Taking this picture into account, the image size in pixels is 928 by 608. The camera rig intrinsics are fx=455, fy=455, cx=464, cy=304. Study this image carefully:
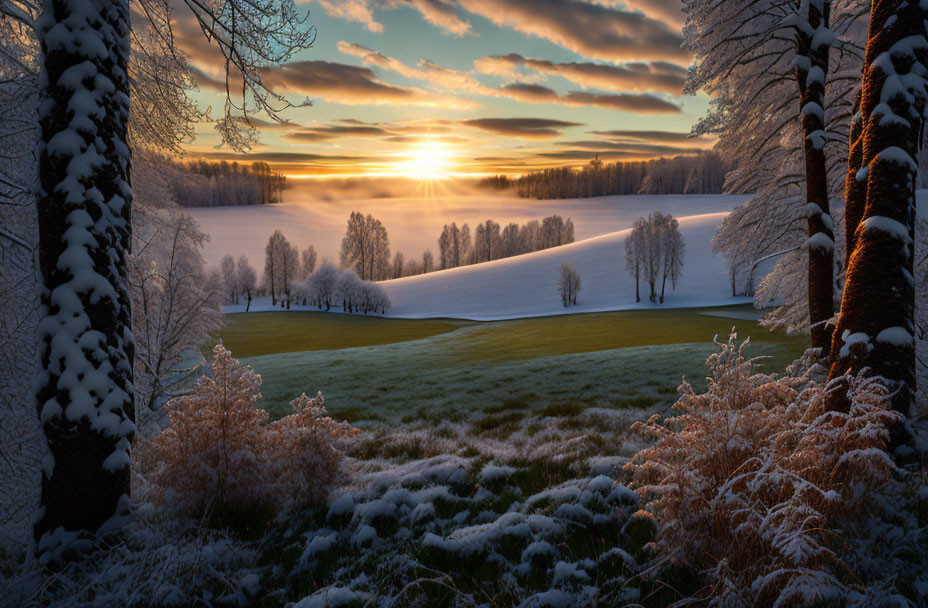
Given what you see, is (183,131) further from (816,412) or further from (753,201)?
(753,201)

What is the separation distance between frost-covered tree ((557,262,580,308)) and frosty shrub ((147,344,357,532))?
6603 centimetres

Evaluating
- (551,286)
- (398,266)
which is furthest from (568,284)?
(398,266)

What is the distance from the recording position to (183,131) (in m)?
8.05

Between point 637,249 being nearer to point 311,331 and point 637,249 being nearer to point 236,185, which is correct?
point 311,331

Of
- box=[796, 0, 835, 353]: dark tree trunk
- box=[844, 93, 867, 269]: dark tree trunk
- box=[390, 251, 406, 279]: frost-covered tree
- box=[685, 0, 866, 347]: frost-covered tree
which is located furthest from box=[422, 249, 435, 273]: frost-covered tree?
box=[844, 93, 867, 269]: dark tree trunk

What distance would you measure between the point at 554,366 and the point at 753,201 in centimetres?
830

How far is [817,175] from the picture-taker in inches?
346

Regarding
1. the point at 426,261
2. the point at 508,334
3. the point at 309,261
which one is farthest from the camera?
the point at 426,261

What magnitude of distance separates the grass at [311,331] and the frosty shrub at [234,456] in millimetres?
28322

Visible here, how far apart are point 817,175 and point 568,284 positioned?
202 ft

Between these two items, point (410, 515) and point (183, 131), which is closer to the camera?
point (410, 515)

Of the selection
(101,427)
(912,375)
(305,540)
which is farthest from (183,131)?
(912,375)

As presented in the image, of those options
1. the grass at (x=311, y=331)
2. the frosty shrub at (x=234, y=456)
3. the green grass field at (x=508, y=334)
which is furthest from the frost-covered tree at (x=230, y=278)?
the frosty shrub at (x=234, y=456)

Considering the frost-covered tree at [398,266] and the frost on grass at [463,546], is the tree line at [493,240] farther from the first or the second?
the frost on grass at [463,546]
